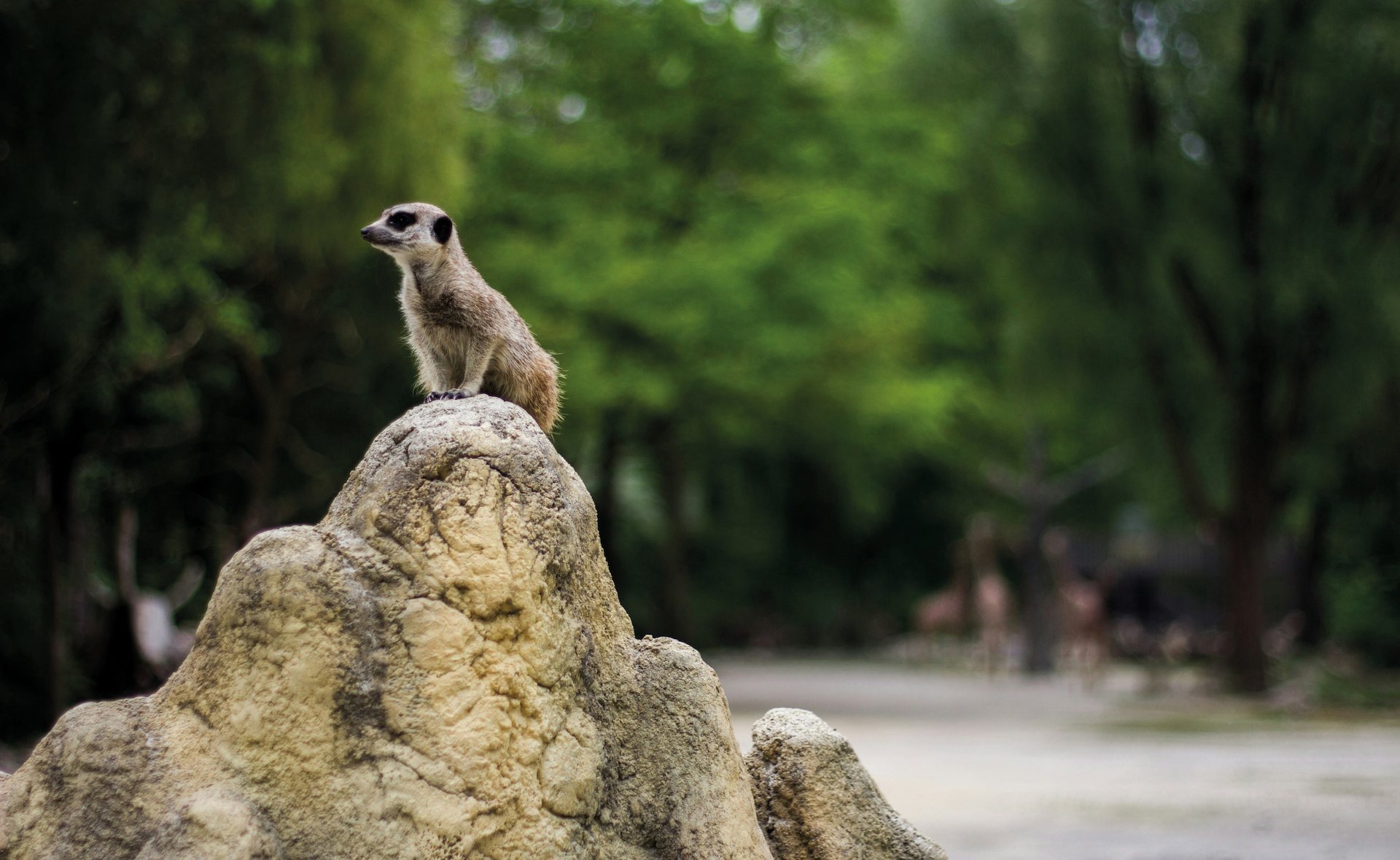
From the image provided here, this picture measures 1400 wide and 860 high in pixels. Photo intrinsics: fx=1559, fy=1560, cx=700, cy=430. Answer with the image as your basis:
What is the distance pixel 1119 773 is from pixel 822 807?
898 cm

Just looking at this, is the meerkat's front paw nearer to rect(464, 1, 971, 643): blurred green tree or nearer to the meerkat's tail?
the meerkat's tail

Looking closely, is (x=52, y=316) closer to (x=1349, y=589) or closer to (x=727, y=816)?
(x=727, y=816)

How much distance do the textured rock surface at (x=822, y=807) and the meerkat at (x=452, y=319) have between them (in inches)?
62.8

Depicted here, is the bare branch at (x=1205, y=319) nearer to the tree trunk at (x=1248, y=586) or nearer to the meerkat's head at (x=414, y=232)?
the tree trunk at (x=1248, y=586)

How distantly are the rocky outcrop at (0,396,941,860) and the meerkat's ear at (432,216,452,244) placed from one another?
67 cm

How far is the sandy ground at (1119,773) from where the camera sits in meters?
10.0

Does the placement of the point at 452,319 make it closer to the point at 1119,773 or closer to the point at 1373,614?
the point at 1119,773

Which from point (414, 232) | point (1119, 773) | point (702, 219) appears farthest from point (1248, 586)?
point (414, 232)

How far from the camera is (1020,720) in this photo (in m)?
19.8

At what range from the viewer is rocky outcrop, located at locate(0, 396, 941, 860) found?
4504mm

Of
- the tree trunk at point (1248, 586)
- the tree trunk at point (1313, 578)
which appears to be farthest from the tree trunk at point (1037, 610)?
the tree trunk at point (1248, 586)

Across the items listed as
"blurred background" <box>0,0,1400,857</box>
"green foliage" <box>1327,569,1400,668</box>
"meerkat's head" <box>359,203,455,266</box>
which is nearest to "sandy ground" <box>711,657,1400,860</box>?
"blurred background" <box>0,0,1400,857</box>

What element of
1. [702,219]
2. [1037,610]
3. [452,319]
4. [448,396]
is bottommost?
[448,396]

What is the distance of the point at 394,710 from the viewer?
4.59 m
